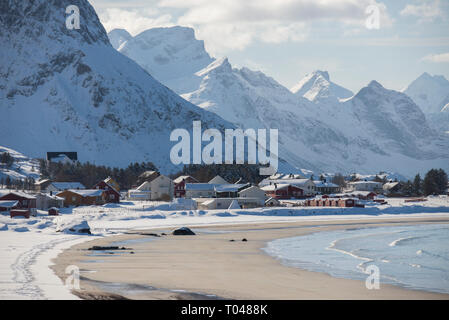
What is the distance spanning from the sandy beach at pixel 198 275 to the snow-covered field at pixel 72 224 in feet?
4.81

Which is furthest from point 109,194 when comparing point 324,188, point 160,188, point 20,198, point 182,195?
point 324,188

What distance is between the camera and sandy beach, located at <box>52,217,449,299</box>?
1312 inches

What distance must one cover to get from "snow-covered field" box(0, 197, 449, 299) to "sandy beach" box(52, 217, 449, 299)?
147cm

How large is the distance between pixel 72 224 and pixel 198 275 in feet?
111

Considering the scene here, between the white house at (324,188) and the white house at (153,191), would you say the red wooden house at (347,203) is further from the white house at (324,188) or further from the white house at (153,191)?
the white house at (324,188)

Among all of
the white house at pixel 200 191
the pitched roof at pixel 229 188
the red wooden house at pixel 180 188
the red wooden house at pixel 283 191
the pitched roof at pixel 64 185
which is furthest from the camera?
the red wooden house at pixel 180 188

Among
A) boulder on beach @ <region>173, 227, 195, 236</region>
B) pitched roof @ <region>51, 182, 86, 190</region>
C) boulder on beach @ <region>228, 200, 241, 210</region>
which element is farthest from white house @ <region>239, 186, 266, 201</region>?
boulder on beach @ <region>173, 227, 195, 236</region>

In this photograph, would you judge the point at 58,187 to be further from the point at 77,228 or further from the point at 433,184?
the point at 433,184

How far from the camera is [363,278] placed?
39750 mm

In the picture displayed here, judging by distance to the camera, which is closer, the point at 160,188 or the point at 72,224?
the point at 72,224

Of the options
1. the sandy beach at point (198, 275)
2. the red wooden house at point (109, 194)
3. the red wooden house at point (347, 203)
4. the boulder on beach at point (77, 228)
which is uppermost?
the red wooden house at point (109, 194)

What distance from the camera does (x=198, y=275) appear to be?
132ft

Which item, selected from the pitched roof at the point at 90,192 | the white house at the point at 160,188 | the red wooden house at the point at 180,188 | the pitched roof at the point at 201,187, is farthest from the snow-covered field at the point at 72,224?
the red wooden house at the point at 180,188

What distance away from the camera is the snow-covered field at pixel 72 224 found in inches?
1315
